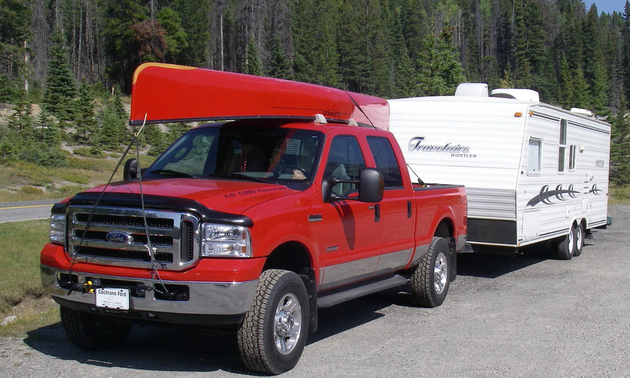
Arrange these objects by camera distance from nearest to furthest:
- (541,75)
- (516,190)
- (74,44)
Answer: (516,190) < (74,44) < (541,75)

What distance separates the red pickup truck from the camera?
517 centimetres

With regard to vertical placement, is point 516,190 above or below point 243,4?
below

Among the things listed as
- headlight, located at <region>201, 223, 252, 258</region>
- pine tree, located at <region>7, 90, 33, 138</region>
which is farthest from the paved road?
pine tree, located at <region>7, 90, 33, 138</region>

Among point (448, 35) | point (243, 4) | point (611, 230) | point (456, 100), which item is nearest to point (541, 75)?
point (243, 4)

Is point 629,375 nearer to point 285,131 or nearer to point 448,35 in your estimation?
point 285,131

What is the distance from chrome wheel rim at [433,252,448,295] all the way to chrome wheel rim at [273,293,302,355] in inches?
126

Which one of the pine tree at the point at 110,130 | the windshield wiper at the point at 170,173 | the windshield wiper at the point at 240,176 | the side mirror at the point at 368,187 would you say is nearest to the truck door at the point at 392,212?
the side mirror at the point at 368,187

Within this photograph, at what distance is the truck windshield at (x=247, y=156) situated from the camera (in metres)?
6.45

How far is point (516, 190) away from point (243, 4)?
7996cm

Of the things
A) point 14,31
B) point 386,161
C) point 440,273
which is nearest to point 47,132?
point 14,31

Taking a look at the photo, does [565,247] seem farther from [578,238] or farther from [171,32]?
[171,32]

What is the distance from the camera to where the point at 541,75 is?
106688mm

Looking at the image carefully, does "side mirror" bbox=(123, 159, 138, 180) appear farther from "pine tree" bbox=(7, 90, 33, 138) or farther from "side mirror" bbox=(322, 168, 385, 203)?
"pine tree" bbox=(7, 90, 33, 138)

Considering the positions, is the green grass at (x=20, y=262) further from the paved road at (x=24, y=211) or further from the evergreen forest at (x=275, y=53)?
the evergreen forest at (x=275, y=53)
